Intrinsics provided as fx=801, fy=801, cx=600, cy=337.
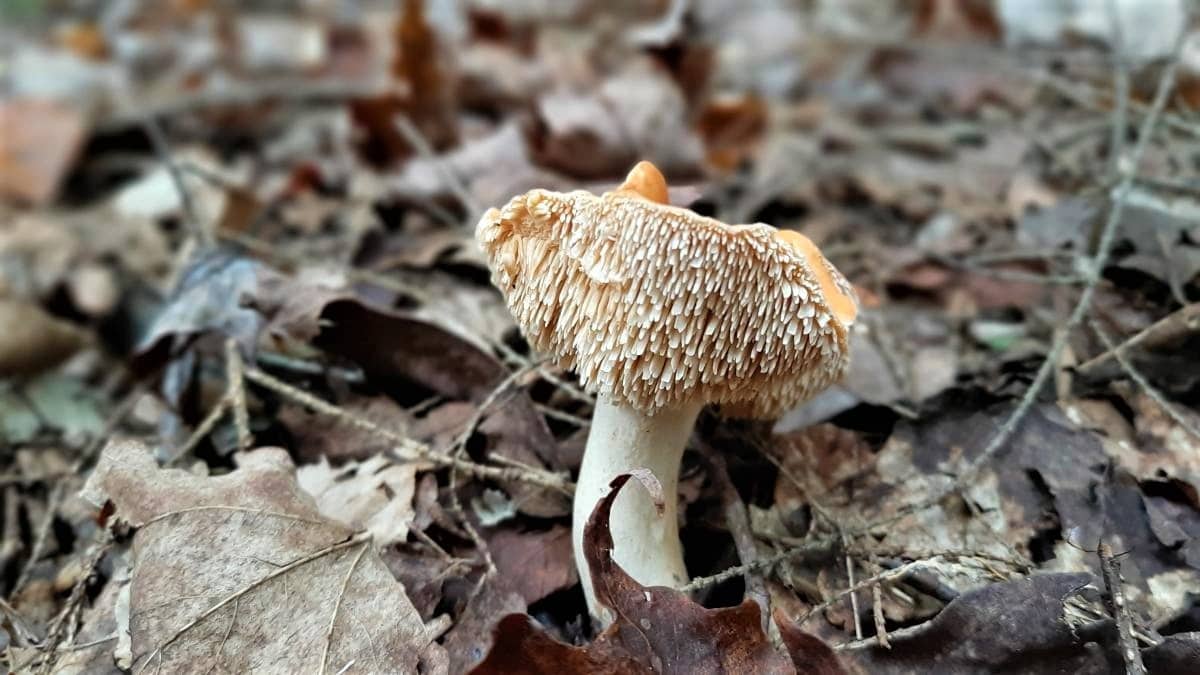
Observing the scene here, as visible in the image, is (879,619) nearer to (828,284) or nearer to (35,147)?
(828,284)

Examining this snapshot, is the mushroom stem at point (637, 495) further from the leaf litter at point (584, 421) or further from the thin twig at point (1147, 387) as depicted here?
the thin twig at point (1147, 387)

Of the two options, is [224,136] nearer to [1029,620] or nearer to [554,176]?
[554,176]

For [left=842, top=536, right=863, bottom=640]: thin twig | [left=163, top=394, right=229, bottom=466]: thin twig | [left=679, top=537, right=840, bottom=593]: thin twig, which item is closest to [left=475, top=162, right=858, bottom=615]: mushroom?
[left=679, top=537, right=840, bottom=593]: thin twig

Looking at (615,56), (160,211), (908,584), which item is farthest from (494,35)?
(908,584)

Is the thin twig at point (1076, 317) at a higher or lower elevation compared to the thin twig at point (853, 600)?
higher

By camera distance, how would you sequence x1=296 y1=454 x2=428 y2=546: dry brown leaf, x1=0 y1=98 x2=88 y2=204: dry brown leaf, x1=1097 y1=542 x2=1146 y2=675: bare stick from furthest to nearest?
1. x1=0 y1=98 x2=88 y2=204: dry brown leaf
2. x1=296 y1=454 x2=428 y2=546: dry brown leaf
3. x1=1097 y1=542 x2=1146 y2=675: bare stick

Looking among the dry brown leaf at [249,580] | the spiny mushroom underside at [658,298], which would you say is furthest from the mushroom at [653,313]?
the dry brown leaf at [249,580]

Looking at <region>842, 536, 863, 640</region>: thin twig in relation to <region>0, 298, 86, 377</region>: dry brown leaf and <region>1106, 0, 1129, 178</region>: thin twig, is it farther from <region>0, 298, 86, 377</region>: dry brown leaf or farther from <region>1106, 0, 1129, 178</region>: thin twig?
<region>0, 298, 86, 377</region>: dry brown leaf
